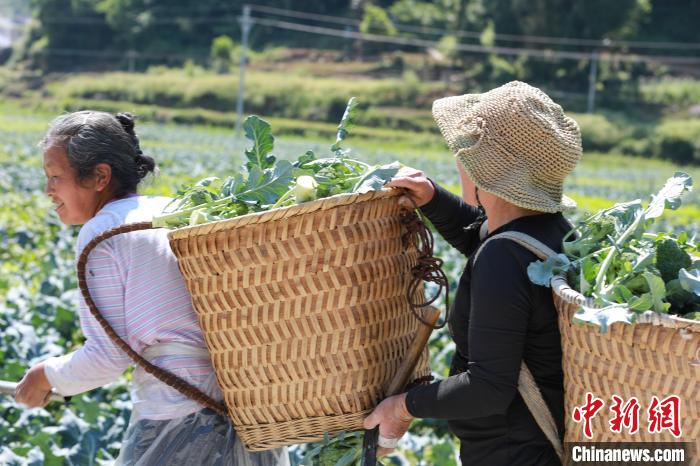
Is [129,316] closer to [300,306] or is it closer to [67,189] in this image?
[67,189]

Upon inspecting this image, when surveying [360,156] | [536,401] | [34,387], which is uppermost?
[536,401]

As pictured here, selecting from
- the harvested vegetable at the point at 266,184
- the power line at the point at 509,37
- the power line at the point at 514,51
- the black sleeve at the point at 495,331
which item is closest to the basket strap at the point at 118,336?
the harvested vegetable at the point at 266,184

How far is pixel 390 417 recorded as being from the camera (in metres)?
2.48

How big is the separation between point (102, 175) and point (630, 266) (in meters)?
1.41

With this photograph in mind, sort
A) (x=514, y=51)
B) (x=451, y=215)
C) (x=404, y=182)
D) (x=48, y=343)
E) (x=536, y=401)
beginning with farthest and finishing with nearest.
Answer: (x=514, y=51)
(x=48, y=343)
(x=451, y=215)
(x=404, y=182)
(x=536, y=401)

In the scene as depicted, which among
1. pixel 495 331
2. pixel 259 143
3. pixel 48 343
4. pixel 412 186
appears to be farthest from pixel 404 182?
pixel 48 343

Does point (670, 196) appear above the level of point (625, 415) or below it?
above

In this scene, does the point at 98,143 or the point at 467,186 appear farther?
the point at 98,143

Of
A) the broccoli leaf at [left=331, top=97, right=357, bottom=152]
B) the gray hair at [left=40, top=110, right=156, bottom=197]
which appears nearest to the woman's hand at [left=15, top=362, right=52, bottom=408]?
the gray hair at [left=40, top=110, right=156, bottom=197]

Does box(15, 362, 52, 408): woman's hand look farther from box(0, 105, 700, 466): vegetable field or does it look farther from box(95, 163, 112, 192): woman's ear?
box(0, 105, 700, 466): vegetable field

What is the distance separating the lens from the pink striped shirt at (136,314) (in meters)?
2.60

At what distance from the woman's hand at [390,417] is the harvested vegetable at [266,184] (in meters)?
0.53

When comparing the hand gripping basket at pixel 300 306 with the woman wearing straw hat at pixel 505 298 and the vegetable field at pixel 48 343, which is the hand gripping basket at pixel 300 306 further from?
the vegetable field at pixel 48 343

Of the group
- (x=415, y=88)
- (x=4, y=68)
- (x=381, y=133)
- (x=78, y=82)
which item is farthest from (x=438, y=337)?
(x=4, y=68)
